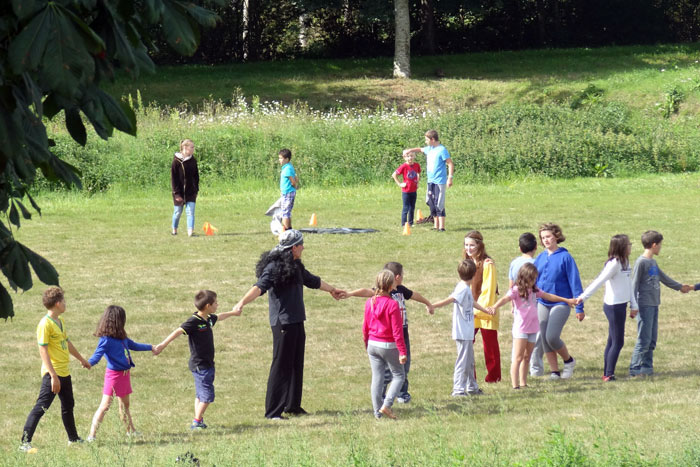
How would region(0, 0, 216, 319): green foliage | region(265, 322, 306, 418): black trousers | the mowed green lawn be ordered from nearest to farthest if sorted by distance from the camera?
1. region(0, 0, 216, 319): green foliage
2. the mowed green lawn
3. region(265, 322, 306, 418): black trousers

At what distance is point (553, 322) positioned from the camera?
416 inches

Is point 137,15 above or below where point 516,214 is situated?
above

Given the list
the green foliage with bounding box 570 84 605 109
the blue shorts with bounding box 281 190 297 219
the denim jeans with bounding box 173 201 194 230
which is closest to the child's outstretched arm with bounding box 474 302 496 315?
the blue shorts with bounding box 281 190 297 219

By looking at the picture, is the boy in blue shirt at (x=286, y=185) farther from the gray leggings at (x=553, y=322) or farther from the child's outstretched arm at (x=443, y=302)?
the child's outstretched arm at (x=443, y=302)

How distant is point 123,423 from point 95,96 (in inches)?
214

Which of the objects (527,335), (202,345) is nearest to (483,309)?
(527,335)

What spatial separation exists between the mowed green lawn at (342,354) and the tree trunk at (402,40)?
20558mm

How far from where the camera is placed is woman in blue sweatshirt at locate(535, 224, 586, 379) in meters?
10.5

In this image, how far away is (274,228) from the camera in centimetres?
1933

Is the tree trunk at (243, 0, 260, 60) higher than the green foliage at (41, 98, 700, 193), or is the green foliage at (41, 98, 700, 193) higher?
the tree trunk at (243, 0, 260, 60)

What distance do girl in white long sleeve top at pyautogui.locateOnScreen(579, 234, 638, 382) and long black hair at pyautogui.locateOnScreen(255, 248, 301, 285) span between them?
3275 millimetres

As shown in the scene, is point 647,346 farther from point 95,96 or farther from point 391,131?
point 391,131

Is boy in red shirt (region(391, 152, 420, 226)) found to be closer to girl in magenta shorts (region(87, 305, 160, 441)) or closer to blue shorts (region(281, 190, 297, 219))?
blue shorts (region(281, 190, 297, 219))

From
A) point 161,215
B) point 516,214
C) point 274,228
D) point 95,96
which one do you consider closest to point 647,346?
point 95,96
